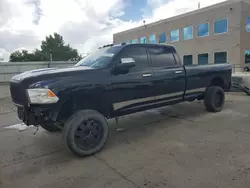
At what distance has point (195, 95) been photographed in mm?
5652

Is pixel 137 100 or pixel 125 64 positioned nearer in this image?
pixel 125 64

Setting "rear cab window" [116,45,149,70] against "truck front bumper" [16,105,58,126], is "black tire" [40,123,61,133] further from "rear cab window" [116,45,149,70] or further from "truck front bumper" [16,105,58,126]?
"rear cab window" [116,45,149,70]

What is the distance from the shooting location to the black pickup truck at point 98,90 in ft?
10.7

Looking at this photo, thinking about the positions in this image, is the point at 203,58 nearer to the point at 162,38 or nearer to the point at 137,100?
the point at 162,38

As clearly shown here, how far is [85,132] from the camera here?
351cm

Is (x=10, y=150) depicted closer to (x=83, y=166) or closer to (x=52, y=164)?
(x=52, y=164)

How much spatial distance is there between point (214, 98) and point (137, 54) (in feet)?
9.43

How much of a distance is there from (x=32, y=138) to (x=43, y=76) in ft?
6.47

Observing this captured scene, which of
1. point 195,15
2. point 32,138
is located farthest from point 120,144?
point 195,15

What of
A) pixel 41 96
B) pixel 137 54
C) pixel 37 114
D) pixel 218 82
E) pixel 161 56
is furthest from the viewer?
pixel 218 82

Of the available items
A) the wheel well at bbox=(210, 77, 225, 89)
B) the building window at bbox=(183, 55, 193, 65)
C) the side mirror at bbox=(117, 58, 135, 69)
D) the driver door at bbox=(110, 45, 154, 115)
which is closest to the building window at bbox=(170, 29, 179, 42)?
the building window at bbox=(183, 55, 193, 65)

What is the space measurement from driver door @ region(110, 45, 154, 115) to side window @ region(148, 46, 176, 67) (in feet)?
0.67

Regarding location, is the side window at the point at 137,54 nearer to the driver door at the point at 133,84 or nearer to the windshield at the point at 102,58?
the driver door at the point at 133,84

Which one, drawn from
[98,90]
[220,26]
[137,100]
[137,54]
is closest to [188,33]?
[220,26]
